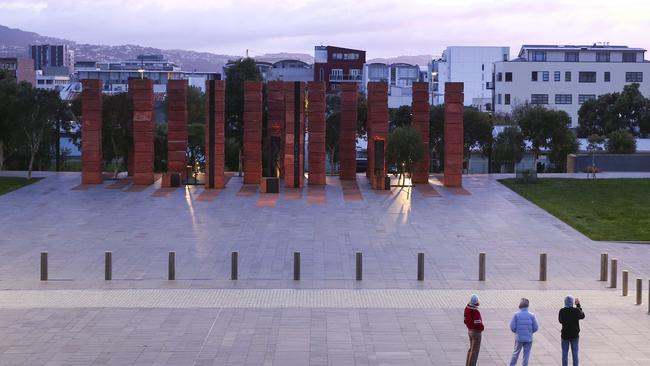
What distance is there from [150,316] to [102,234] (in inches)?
417

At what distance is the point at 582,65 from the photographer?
282 ft

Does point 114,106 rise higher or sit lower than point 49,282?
higher

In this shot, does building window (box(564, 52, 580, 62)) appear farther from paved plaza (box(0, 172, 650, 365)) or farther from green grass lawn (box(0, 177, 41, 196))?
green grass lawn (box(0, 177, 41, 196))

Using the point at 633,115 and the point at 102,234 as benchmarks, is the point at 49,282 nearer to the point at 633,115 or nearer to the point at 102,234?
the point at 102,234

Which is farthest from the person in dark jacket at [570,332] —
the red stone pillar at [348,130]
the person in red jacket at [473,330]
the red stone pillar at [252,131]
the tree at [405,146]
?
the red stone pillar at [348,130]

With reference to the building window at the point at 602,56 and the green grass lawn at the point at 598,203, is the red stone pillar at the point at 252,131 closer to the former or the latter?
the green grass lawn at the point at 598,203

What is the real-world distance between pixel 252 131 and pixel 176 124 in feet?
11.6

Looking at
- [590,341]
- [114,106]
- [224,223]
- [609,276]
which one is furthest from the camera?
[114,106]

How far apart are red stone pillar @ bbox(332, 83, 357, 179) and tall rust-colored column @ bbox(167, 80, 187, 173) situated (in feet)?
23.8

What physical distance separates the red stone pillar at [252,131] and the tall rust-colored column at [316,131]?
2243mm

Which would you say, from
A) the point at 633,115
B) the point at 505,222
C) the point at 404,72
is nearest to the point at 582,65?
the point at 633,115

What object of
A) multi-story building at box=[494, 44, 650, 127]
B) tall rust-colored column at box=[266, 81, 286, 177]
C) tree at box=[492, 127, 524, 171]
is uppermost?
multi-story building at box=[494, 44, 650, 127]

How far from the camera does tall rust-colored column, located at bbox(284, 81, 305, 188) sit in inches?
1496

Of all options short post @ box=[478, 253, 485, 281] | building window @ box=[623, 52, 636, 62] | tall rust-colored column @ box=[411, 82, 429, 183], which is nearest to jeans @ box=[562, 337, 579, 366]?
short post @ box=[478, 253, 485, 281]
